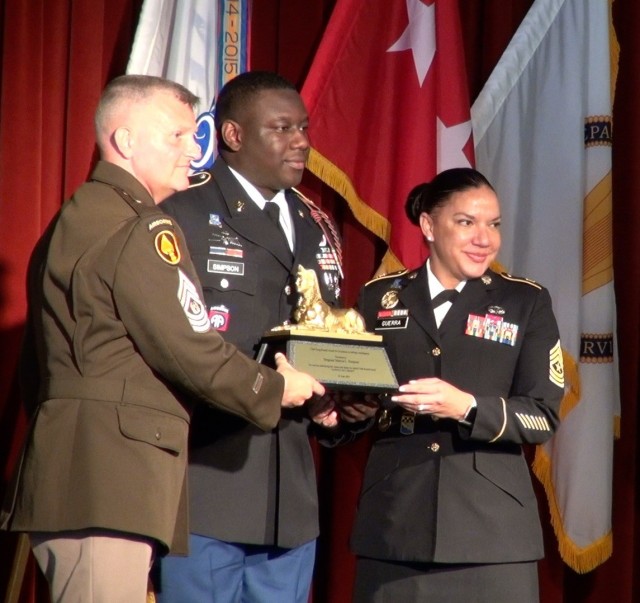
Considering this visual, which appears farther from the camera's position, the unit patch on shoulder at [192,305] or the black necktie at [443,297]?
the black necktie at [443,297]

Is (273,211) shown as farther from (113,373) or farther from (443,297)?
(113,373)

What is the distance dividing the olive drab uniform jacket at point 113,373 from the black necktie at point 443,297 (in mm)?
674

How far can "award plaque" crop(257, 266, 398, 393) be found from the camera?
223cm

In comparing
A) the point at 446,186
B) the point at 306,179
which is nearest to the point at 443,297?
the point at 446,186

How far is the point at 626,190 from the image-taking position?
348 centimetres

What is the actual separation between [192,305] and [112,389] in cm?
21

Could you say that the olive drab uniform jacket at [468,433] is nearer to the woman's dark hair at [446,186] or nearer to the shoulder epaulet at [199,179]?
the woman's dark hair at [446,186]

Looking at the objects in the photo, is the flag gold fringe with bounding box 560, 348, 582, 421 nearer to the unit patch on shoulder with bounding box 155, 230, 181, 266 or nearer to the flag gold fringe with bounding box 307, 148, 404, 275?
the flag gold fringe with bounding box 307, 148, 404, 275

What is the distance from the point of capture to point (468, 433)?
2311 mm

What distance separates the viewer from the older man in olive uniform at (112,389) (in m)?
1.90

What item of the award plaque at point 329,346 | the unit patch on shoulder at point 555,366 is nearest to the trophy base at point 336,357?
the award plaque at point 329,346

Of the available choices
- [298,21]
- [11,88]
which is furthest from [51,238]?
[298,21]

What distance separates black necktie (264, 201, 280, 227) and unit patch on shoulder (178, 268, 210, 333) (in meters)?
0.47

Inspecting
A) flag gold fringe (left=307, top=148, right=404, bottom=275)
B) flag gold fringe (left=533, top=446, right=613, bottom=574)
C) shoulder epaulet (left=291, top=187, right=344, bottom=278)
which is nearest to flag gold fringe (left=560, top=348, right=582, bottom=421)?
flag gold fringe (left=533, top=446, right=613, bottom=574)
